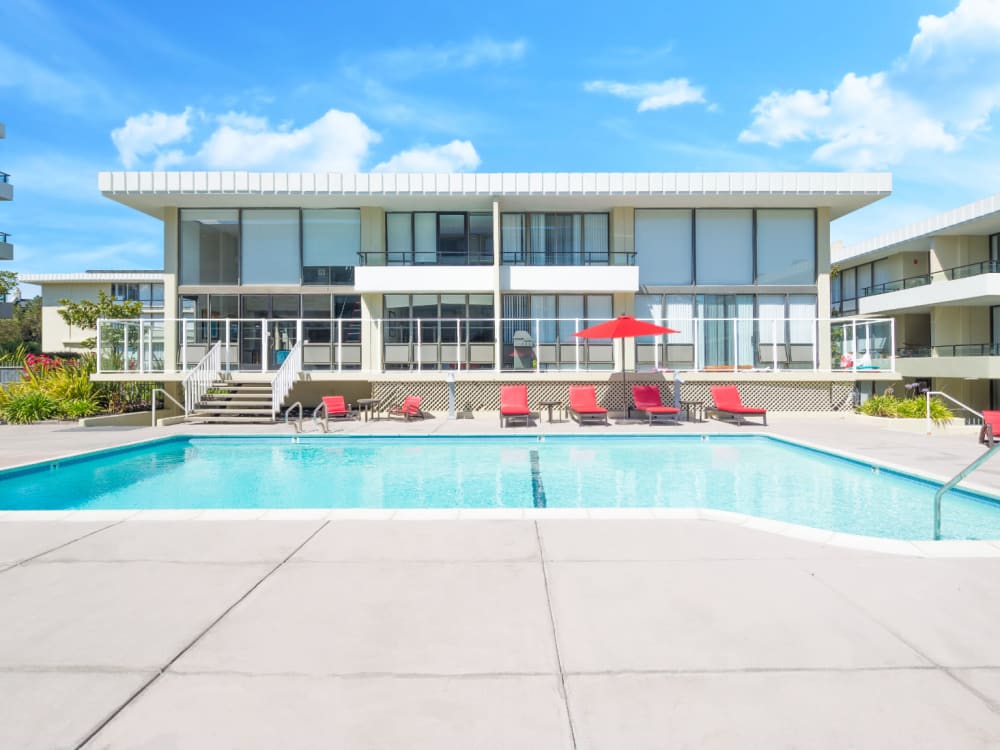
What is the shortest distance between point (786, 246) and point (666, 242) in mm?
3887

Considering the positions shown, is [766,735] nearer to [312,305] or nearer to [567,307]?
[567,307]

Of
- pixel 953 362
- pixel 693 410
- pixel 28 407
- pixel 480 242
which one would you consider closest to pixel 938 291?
pixel 953 362

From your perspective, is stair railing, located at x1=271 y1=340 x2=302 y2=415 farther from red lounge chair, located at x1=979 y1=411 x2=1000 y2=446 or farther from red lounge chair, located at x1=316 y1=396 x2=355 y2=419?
red lounge chair, located at x1=979 y1=411 x2=1000 y2=446

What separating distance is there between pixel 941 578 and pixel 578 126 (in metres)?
19.5

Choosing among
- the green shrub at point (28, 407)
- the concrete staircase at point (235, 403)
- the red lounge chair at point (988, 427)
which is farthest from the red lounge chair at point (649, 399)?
the green shrub at point (28, 407)

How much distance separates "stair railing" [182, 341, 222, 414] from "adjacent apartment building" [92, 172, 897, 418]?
3.16 feet

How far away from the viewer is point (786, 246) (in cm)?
1847

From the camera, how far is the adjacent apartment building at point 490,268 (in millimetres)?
17016

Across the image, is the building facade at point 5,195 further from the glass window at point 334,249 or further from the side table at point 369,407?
the side table at point 369,407

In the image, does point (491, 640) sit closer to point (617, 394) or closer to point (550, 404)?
point (550, 404)

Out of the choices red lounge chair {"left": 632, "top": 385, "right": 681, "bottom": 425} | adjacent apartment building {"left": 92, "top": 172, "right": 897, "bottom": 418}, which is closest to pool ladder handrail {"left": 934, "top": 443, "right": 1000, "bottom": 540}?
red lounge chair {"left": 632, "top": 385, "right": 681, "bottom": 425}

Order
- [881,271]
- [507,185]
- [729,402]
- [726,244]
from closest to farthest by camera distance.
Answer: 1. [729,402]
2. [507,185]
3. [726,244]
4. [881,271]

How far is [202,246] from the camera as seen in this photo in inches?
736

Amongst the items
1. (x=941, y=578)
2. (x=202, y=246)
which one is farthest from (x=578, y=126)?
(x=941, y=578)
